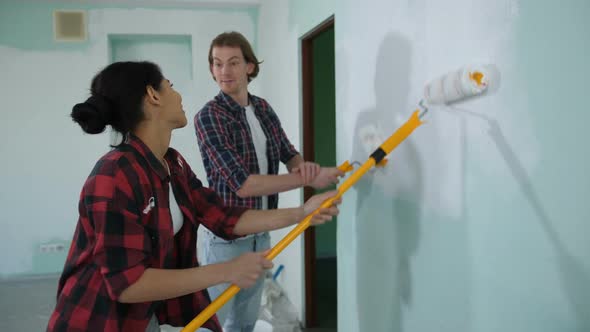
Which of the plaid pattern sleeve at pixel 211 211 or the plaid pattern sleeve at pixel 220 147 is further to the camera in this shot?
the plaid pattern sleeve at pixel 220 147

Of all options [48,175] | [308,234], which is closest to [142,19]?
[48,175]

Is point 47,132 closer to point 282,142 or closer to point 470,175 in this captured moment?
point 282,142

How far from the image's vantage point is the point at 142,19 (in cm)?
397

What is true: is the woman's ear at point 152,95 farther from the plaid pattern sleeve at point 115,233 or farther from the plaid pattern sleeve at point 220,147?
the plaid pattern sleeve at point 220,147

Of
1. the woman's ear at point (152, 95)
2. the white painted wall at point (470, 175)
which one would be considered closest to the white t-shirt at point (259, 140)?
the white painted wall at point (470, 175)

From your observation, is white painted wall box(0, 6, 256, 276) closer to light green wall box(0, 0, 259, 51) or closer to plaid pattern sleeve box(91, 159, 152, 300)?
light green wall box(0, 0, 259, 51)

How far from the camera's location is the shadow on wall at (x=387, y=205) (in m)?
1.38

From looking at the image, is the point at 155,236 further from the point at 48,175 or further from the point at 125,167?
the point at 48,175

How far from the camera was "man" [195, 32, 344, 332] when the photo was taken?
5.16ft

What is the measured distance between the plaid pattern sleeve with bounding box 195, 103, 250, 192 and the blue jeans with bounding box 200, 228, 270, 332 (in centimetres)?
25

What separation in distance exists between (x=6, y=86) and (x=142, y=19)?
129cm

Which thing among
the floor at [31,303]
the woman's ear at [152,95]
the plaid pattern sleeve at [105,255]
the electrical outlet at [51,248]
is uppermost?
the woman's ear at [152,95]

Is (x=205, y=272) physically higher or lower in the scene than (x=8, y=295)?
higher

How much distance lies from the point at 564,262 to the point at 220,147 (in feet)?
3.65
